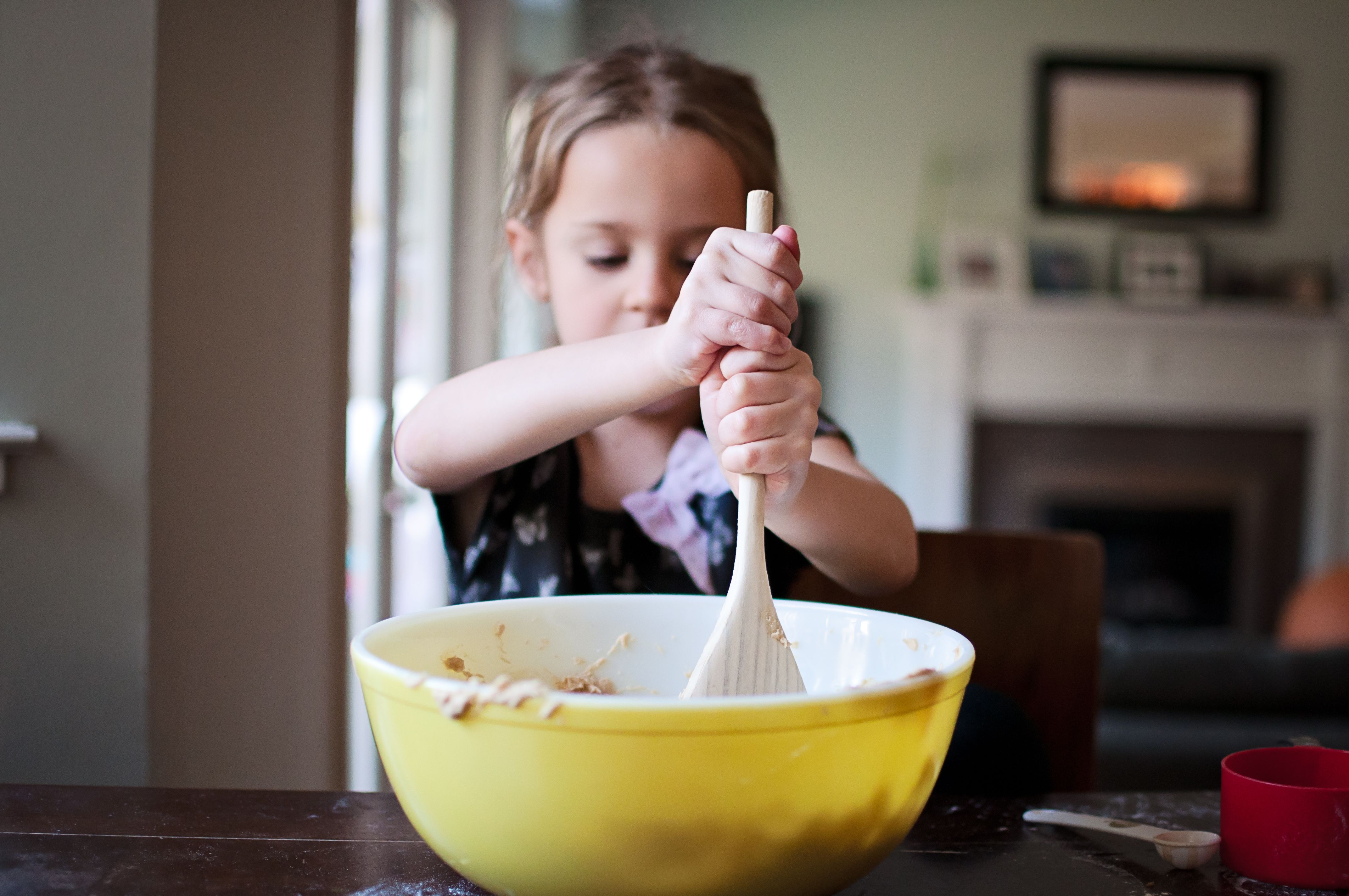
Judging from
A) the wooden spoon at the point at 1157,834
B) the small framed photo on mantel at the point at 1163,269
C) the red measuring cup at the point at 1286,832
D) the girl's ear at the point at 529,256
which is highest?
the small framed photo on mantel at the point at 1163,269

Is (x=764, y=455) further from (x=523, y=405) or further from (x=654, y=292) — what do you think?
(x=654, y=292)

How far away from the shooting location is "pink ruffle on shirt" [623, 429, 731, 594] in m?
0.95

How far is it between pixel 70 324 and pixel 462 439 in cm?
30

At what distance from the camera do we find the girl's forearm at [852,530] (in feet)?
2.50

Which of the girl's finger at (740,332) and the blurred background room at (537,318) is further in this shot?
the blurred background room at (537,318)

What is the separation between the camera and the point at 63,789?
1.94 feet

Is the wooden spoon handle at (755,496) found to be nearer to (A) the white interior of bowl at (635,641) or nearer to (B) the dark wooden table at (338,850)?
(A) the white interior of bowl at (635,641)

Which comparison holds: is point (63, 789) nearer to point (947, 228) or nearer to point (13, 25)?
point (13, 25)

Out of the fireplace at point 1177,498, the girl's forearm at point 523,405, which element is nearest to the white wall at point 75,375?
the girl's forearm at point 523,405

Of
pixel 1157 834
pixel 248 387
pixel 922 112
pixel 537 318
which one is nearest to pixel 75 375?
pixel 248 387

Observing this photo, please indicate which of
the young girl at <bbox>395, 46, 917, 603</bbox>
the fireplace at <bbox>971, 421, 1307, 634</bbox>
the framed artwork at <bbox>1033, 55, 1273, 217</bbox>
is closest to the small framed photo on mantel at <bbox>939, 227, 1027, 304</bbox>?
the framed artwork at <bbox>1033, 55, 1273, 217</bbox>

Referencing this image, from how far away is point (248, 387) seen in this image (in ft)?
3.29

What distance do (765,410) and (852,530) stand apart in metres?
0.25

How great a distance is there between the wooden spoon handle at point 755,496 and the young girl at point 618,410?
0.08 meters
